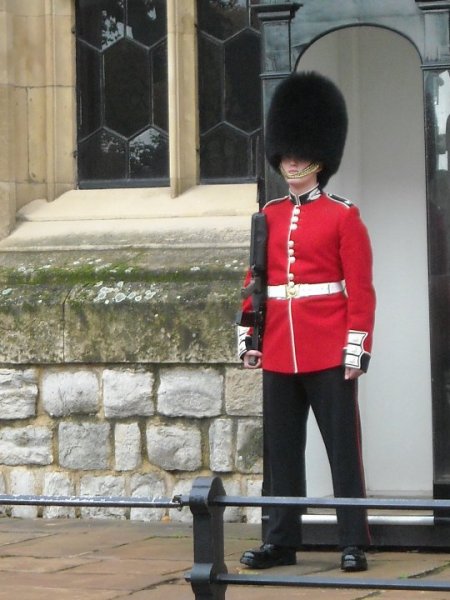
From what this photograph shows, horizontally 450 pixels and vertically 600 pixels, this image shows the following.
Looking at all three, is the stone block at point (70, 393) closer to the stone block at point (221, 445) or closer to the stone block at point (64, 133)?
the stone block at point (221, 445)

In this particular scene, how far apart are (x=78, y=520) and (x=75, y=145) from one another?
5.54 ft

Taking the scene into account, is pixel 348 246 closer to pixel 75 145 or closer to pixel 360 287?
pixel 360 287

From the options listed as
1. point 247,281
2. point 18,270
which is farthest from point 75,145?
point 247,281

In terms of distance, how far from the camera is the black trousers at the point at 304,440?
4598mm

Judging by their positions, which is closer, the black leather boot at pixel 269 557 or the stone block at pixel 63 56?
the black leather boot at pixel 269 557

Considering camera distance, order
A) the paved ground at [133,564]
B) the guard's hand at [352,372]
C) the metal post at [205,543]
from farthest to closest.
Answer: the guard's hand at [352,372] < the paved ground at [133,564] < the metal post at [205,543]

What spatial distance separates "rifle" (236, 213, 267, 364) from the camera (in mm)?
4703

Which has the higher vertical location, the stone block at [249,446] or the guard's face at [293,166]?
the guard's face at [293,166]

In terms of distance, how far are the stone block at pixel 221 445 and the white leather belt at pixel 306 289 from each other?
1.31 m

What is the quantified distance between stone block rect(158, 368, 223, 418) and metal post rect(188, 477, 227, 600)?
103 inches

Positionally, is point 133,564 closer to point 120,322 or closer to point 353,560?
point 353,560

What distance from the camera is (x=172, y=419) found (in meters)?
5.98

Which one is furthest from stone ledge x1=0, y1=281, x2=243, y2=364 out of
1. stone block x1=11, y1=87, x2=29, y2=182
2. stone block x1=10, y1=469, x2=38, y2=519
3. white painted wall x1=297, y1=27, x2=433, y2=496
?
white painted wall x1=297, y1=27, x2=433, y2=496

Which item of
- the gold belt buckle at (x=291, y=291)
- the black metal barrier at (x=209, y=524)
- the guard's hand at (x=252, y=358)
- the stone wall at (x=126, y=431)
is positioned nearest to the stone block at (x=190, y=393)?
the stone wall at (x=126, y=431)
